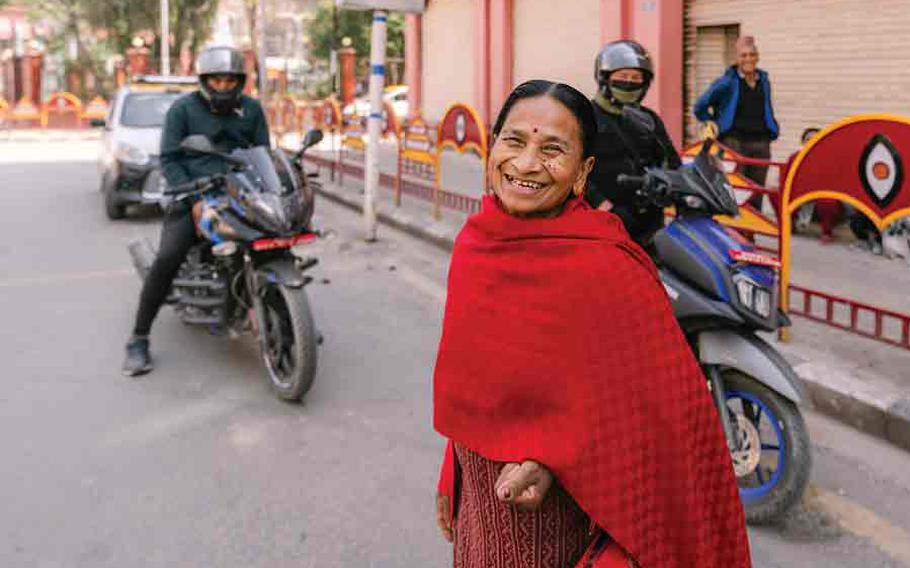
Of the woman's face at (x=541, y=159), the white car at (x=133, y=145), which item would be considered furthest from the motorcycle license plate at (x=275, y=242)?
the white car at (x=133, y=145)

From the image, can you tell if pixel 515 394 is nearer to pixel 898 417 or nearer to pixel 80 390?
pixel 898 417

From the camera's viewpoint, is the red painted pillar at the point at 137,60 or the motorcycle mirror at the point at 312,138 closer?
the motorcycle mirror at the point at 312,138

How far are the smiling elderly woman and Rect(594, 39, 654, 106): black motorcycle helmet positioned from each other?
6.74ft

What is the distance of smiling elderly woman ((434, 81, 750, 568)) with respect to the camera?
1.58 m

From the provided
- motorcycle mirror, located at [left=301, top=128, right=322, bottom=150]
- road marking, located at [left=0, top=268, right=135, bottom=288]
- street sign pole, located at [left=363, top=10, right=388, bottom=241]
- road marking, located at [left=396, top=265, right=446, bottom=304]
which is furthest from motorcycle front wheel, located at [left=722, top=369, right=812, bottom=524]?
street sign pole, located at [left=363, top=10, right=388, bottom=241]

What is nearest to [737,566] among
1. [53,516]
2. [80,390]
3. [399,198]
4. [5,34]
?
[53,516]

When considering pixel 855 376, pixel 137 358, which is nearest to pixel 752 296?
pixel 855 376

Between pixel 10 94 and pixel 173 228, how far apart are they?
34858 millimetres

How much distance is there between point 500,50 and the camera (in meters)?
16.5

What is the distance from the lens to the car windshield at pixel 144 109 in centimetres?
1109

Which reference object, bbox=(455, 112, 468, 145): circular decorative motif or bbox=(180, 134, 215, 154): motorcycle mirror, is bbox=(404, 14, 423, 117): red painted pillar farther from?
bbox=(180, 134, 215, 154): motorcycle mirror

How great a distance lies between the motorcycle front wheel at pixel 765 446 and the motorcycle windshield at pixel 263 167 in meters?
2.38

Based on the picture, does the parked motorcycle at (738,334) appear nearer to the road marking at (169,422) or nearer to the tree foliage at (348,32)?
the road marking at (169,422)

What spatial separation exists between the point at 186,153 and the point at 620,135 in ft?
8.28
